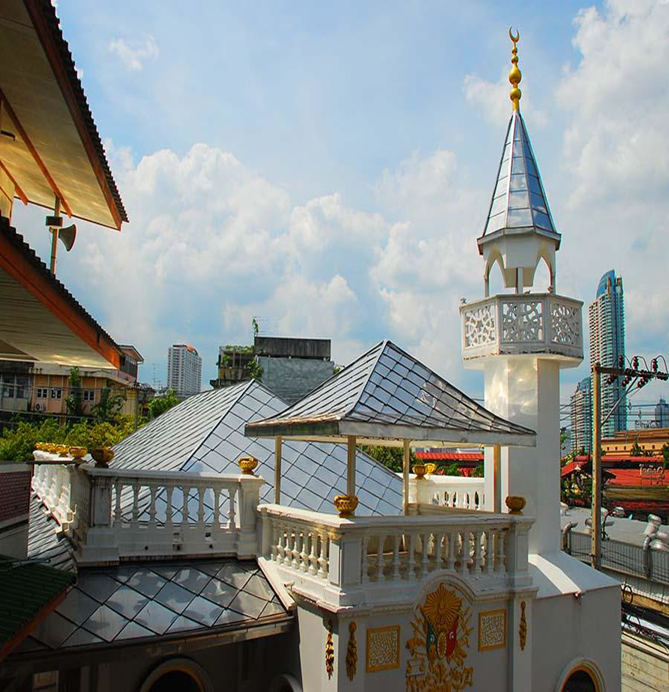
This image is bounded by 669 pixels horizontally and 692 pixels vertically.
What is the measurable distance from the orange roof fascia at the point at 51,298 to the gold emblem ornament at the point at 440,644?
515 centimetres

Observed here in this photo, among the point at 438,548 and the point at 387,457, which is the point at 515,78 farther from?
the point at 387,457

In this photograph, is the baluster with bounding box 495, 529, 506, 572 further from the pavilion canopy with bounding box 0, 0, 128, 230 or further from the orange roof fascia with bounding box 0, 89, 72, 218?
the orange roof fascia with bounding box 0, 89, 72, 218

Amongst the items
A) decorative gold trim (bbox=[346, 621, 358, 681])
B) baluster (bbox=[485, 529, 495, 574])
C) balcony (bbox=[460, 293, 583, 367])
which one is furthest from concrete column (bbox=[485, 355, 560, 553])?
decorative gold trim (bbox=[346, 621, 358, 681])

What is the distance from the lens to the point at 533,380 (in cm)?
1139

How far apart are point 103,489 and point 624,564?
1808cm

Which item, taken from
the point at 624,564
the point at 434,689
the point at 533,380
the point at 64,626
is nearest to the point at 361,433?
the point at 434,689

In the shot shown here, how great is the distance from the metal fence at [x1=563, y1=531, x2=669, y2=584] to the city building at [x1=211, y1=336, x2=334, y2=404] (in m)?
12.1

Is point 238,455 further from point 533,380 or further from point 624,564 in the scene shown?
point 624,564

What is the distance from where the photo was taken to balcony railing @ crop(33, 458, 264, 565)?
8.43 meters

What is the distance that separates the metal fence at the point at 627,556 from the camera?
63.9 ft

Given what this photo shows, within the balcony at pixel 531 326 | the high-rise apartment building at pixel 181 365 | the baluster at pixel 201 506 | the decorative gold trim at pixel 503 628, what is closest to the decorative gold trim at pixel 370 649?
the decorative gold trim at pixel 503 628

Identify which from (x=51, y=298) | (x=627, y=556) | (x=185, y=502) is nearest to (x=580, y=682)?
(x=185, y=502)

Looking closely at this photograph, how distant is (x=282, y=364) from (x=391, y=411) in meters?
33.8

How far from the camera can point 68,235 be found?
31.7ft
